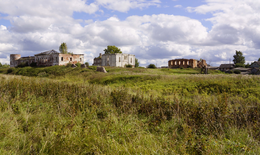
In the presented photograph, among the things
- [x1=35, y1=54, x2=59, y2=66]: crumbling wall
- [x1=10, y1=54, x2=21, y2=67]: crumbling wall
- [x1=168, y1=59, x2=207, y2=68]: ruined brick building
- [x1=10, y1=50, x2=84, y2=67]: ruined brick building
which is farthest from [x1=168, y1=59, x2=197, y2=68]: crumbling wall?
[x1=10, y1=54, x2=21, y2=67]: crumbling wall

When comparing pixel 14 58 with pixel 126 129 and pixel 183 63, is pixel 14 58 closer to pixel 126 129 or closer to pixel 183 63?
pixel 183 63

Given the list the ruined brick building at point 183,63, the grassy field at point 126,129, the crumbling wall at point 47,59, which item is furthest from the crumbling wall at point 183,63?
the grassy field at point 126,129

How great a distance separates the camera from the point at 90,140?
3750 mm

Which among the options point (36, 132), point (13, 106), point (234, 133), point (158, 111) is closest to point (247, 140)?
point (234, 133)

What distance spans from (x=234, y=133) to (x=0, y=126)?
218 inches

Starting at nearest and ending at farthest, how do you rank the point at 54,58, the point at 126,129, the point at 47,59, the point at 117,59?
1. the point at 126,129
2. the point at 54,58
3. the point at 47,59
4. the point at 117,59

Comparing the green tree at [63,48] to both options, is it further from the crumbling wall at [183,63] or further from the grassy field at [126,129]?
the grassy field at [126,129]

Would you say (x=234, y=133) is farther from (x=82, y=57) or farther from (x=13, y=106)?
(x=82, y=57)

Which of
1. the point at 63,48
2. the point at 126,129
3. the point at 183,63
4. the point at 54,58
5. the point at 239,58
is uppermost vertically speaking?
the point at 63,48

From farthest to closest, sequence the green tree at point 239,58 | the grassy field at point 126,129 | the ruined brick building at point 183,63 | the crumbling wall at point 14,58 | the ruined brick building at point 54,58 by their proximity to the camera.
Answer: the green tree at point 239,58, the crumbling wall at point 14,58, the ruined brick building at point 183,63, the ruined brick building at point 54,58, the grassy field at point 126,129

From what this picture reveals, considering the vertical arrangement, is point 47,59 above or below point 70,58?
below

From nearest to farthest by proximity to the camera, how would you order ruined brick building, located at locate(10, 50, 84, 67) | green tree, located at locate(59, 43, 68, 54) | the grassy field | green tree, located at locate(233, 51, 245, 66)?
1. the grassy field
2. ruined brick building, located at locate(10, 50, 84, 67)
3. green tree, located at locate(59, 43, 68, 54)
4. green tree, located at locate(233, 51, 245, 66)

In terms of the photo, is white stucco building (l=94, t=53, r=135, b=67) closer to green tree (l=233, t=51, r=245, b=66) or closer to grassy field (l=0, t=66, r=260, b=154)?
grassy field (l=0, t=66, r=260, b=154)

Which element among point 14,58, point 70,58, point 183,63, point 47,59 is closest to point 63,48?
point 14,58
